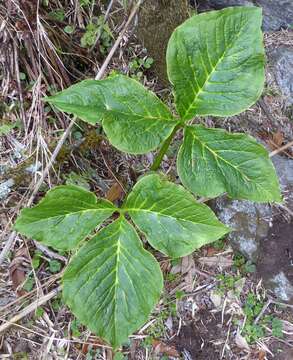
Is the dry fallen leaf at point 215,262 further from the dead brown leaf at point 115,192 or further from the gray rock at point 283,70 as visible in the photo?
the gray rock at point 283,70

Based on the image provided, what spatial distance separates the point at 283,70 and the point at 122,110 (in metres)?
1.29

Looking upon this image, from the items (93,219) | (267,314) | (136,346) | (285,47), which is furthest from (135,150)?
(285,47)

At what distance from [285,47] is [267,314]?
55.3 inches

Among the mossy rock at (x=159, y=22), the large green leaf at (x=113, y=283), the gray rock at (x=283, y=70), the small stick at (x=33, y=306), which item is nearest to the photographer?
the large green leaf at (x=113, y=283)

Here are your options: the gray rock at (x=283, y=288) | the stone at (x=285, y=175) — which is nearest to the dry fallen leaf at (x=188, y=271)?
the gray rock at (x=283, y=288)

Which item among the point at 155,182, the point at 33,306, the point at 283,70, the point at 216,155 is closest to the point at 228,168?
the point at 216,155

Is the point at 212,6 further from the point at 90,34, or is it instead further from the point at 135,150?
the point at 135,150

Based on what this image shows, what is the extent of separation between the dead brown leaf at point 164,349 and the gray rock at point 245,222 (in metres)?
0.54

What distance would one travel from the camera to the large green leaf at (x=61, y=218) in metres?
1.50

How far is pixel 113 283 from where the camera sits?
1.54 m

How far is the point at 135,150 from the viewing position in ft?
5.11

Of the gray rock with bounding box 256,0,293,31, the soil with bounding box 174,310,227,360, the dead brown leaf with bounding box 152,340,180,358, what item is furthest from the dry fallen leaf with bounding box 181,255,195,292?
the gray rock with bounding box 256,0,293,31

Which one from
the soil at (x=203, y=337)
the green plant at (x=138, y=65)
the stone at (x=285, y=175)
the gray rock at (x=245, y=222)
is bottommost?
the soil at (x=203, y=337)

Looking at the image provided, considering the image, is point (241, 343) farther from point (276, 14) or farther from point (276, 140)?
point (276, 14)
